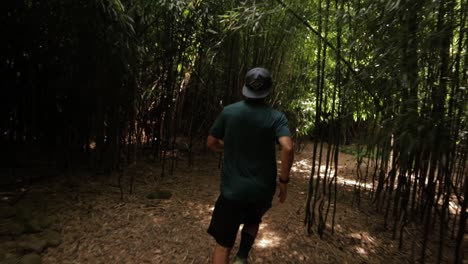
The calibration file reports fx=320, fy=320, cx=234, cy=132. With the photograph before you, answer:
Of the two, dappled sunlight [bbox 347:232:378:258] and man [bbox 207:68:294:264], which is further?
dappled sunlight [bbox 347:232:378:258]

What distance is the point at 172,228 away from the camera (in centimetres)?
243

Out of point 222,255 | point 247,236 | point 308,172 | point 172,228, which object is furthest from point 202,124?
point 222,255

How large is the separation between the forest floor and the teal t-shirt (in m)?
0.80

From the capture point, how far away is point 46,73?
302cm

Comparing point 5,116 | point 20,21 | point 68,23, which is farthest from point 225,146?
point 5,116

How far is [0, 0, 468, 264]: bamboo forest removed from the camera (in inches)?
68.2

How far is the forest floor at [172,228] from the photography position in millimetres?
2102

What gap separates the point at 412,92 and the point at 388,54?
1.20 ft

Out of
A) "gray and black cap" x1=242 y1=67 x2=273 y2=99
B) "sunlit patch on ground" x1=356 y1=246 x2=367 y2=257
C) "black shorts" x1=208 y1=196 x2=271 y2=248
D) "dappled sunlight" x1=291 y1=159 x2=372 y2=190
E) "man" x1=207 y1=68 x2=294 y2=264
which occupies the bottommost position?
"sunlit patch on ground" x1=356 y1=246 x2=367 y2=257

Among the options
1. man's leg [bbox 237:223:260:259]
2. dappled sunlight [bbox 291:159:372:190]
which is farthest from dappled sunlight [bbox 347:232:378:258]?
dappled sunlight [bbox 291:159:372:190]

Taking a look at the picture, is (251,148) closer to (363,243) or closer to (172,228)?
(172,228)

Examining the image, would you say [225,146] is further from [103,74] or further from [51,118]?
[51,118]

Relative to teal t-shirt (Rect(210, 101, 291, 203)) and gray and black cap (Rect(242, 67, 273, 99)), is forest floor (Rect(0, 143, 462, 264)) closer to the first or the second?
teal t-shirt (Rect(210, 101, 291, 203))

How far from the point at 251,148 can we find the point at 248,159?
0.05 metres
